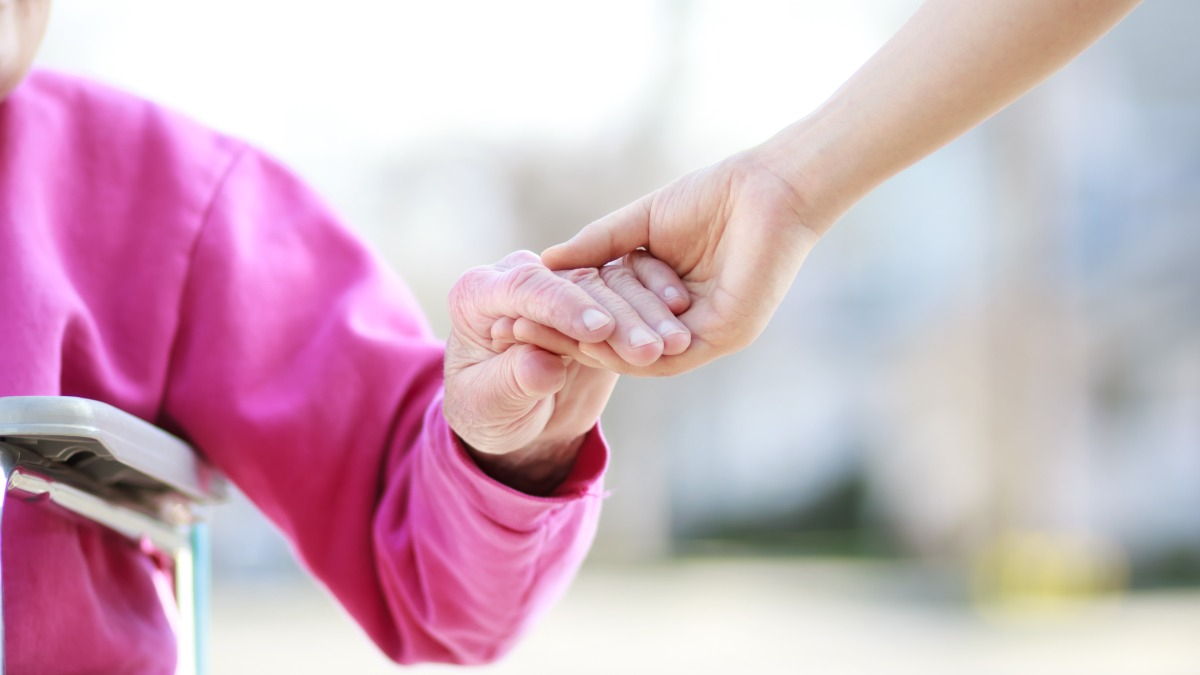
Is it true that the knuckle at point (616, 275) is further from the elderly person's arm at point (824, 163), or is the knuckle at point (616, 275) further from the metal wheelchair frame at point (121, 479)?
the metal wheelchair frame at point (121, 479)

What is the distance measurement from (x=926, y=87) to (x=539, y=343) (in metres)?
0.31

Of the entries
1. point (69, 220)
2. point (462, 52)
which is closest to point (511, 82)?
point (462, 52)

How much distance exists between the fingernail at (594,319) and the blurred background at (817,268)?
6146mm

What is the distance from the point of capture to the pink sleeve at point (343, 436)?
3.56ft

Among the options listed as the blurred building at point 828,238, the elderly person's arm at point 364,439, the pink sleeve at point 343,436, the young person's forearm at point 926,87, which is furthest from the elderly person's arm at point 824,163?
the blurred building at point 828,238

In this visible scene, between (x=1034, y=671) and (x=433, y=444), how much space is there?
4.31 meters

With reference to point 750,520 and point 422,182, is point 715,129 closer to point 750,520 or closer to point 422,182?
point 422,182

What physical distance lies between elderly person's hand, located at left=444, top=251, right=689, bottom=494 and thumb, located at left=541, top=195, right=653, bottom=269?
0.04ft

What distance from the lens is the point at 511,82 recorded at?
9.59 metres

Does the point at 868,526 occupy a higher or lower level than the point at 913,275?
lower

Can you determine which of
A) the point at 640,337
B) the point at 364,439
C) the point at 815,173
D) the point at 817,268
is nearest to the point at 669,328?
the point at 640,337

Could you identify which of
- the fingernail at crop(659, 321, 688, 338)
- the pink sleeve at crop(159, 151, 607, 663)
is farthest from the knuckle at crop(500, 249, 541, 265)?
the pink sleeve at crop(159, 151, 607, 663)

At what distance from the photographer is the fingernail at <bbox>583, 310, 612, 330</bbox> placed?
31.4 inches

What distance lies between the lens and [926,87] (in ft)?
2.64
